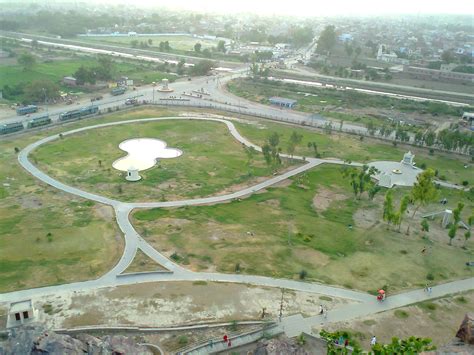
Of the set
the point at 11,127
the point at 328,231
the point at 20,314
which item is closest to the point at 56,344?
the point at 20,314

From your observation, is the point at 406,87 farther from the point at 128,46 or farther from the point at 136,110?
the point at 128,46

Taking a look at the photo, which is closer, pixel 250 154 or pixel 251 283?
pixel 251 283

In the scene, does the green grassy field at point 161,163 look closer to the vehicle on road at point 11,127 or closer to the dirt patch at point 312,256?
the vehicle on road at point 11,127

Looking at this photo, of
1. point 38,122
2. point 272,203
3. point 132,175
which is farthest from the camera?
point 38,122

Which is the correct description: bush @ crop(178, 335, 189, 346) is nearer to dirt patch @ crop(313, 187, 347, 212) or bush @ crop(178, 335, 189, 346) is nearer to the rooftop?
the rooftop

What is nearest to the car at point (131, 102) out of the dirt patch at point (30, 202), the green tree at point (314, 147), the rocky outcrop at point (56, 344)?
the green tree at point (314, 147)

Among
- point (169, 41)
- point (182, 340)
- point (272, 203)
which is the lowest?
point (182, 340)

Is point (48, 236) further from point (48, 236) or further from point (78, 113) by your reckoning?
point (78, 113)

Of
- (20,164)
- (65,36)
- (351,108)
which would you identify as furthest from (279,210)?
(65,36)
